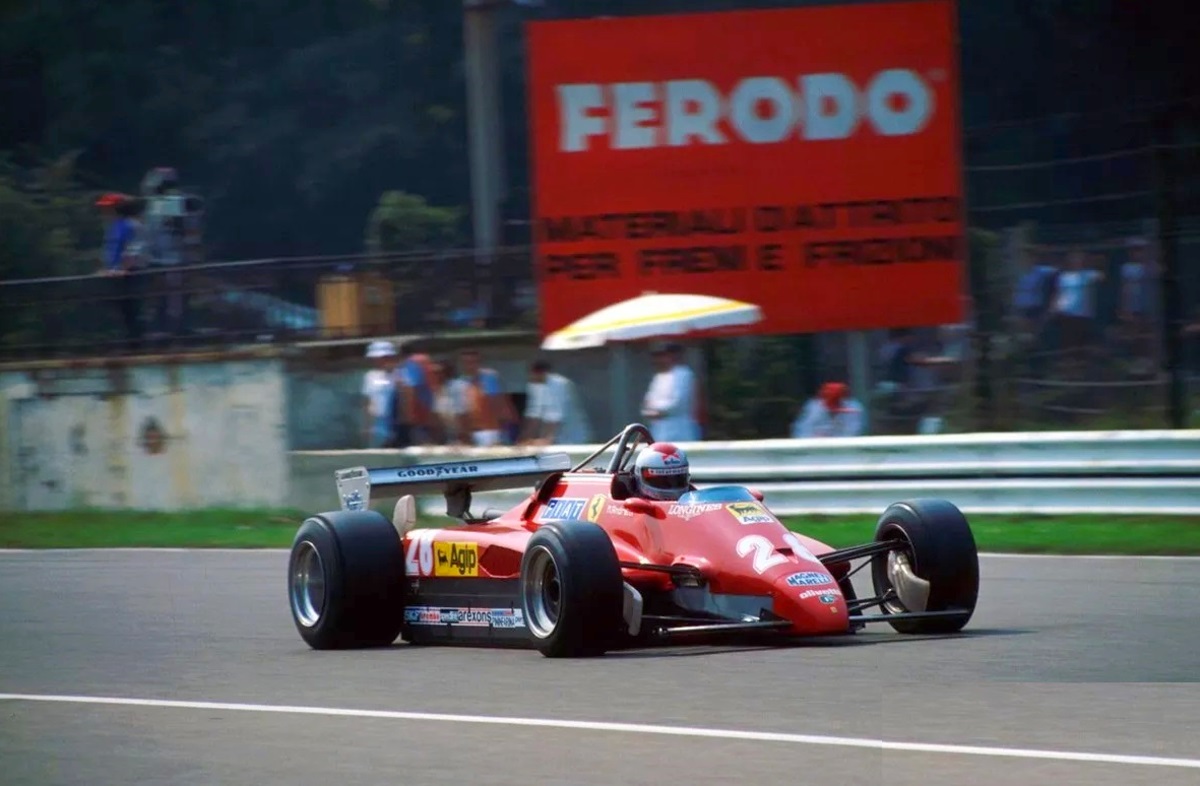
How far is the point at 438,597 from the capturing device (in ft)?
33.8

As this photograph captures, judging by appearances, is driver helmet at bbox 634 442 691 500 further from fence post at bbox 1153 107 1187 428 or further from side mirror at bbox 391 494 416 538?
fence post at bbox 1153 107 1187 428

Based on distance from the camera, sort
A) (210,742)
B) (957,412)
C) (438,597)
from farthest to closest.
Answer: (957,412), (438,597), (210,742)

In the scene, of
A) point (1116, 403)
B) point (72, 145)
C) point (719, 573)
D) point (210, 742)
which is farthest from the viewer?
point (72, 145)

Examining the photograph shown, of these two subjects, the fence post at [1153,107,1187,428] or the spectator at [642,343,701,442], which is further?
the spectator at [642,343,701,442]

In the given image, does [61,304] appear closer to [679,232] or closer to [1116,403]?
[679,232]

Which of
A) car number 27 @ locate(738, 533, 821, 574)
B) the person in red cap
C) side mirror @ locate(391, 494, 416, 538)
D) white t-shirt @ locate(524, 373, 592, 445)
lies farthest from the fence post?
car number 27 @ locate(738, 533, 821, 574)

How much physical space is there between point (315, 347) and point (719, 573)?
1310 cm

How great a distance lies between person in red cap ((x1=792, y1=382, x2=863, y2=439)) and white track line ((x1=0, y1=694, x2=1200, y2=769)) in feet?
32.4

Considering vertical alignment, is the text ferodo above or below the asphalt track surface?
above

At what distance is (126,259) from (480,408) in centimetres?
586

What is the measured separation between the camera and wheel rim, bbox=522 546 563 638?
9.22 metres

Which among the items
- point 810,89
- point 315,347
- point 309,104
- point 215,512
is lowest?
point 215,512

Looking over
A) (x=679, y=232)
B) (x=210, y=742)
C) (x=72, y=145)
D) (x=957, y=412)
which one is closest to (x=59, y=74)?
(x=72, y=145)

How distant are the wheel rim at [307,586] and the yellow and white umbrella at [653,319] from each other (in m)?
9.22
